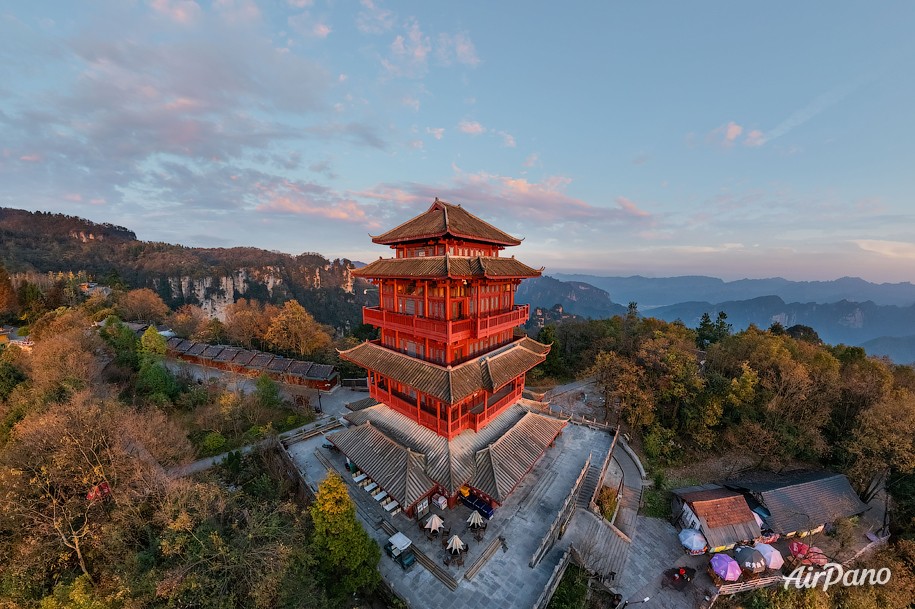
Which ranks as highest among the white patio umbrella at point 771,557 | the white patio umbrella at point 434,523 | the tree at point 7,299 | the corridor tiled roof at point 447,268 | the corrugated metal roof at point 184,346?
the corridor tiled roof at point 447,268

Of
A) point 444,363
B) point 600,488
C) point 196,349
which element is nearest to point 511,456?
point 444,363

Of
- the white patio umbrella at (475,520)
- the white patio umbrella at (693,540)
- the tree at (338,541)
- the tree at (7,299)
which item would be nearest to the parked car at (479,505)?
the white patio umbrella at (475,520)

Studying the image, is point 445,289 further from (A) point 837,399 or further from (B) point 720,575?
(A) point 837,399

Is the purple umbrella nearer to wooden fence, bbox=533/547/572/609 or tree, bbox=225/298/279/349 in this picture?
wooden fence, bbox=533/547/572/609

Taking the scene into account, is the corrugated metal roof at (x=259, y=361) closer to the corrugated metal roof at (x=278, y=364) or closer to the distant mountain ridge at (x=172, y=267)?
the corrugated metal roof at (x=278, y=364)

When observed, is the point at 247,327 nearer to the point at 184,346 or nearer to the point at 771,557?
the point at 184,346
